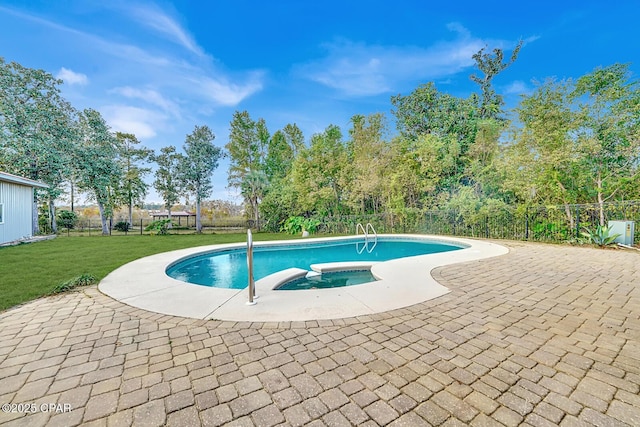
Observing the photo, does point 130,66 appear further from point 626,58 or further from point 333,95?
point 626,58

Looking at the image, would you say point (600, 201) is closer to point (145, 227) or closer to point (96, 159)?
point (96, 159)

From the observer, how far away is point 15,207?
402 inches

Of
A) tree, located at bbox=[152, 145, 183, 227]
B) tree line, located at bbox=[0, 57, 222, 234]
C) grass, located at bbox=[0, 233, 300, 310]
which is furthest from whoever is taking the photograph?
tree, located at bbox=[152, 145, 183, 227]

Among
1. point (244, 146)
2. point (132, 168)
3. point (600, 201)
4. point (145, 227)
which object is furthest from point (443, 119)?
point (132, 168)

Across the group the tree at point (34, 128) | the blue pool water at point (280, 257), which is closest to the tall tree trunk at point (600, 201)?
the blue pool water at point (280, 257)

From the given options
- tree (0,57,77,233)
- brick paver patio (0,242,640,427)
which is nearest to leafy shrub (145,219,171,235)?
tree (0,57,77,233)

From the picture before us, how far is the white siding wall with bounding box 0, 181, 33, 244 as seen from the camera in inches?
375

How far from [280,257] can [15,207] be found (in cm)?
1109

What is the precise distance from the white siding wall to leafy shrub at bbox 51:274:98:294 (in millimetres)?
9168

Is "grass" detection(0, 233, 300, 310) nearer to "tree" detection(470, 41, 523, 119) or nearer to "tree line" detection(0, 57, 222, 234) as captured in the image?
"tree line" detection(0, 57, 222, 234)

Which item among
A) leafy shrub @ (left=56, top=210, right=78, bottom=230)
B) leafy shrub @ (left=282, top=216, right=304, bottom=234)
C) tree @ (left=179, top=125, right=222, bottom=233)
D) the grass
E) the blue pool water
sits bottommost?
the blue pool water

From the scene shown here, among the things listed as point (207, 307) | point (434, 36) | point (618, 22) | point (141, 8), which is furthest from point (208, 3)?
point (618, 22)

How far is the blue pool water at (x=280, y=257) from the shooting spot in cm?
595

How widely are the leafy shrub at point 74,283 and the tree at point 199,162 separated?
16735mm
